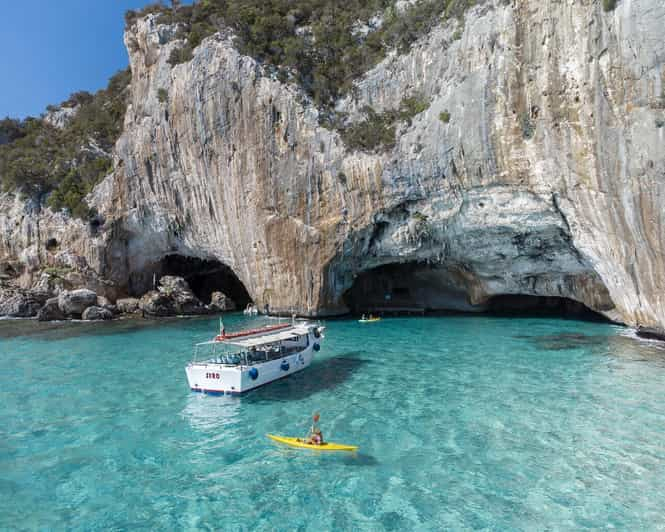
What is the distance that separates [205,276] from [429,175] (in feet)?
91.6

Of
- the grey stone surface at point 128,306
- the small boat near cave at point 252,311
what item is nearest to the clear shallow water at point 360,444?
the small boat near cave at point 252,311

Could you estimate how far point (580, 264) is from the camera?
23.8m

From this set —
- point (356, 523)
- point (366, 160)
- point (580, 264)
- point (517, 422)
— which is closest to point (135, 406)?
point (356, 523)

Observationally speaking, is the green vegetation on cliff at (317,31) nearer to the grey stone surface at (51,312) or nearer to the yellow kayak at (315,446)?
the grey stone surface at (51,312)

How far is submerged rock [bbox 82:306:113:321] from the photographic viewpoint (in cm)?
3306

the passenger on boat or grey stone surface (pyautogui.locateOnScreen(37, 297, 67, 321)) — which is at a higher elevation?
grey stone surface (pyautogui.locateOnScreen(37, 297, 67, 321))

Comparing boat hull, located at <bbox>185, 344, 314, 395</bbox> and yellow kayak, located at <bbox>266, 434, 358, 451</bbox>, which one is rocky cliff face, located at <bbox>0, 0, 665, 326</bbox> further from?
boat hull, located at <bbox>185, 344, 314, 395</bbox>

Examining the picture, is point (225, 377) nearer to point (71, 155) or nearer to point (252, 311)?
point (252, 311)

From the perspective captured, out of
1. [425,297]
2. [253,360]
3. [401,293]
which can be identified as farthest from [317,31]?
[253,360]

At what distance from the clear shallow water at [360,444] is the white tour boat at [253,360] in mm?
428

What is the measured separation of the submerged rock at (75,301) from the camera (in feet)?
111

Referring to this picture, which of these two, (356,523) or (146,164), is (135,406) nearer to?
(356,523)

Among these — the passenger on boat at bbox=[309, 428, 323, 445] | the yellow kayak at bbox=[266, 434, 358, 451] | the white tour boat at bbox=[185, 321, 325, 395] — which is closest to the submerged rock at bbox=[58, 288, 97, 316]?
the white tour boat at bbox=[185, 321, 325, 395]

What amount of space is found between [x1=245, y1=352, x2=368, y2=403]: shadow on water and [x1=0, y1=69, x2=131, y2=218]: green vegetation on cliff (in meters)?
28.6
